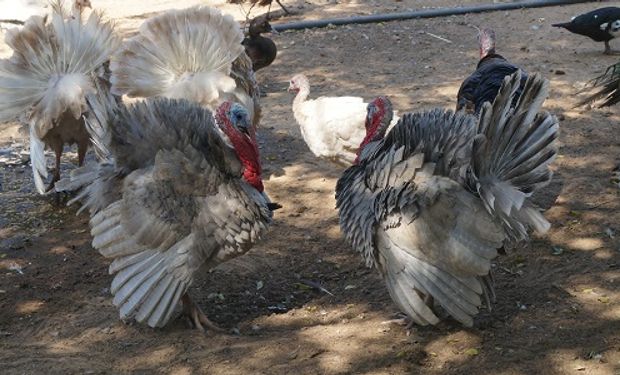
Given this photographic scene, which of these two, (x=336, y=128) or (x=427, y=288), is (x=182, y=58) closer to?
Answer: (x=336, y=128)

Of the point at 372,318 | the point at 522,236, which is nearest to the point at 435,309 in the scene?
the point at 372,318

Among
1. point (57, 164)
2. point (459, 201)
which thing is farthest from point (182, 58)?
point (459, 201)

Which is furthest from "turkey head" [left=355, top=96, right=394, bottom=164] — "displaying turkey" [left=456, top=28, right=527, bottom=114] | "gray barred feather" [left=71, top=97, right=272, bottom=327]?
"displaying turkey" [left=456, top=28, right=527, bottom=114]

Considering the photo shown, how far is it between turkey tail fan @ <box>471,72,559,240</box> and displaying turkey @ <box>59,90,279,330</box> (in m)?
1.38

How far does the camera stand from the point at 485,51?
7.74 m

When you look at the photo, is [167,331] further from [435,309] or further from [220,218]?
[435,309]

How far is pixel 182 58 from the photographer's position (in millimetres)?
6852

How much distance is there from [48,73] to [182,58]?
3.42 feet

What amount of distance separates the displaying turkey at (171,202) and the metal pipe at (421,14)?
23.6 feet

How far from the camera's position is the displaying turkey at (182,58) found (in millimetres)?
6793

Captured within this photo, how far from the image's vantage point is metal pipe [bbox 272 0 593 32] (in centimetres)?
1227

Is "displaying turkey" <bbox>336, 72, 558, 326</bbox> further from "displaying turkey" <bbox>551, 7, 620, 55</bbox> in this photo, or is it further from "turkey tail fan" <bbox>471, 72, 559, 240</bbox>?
"displaying turkey" <bbox>551, 7, 620, 55</bbox>

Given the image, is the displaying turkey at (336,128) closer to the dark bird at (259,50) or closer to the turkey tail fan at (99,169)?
the turkey tail fan at (99,169)

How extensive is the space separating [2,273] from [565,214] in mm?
4035
